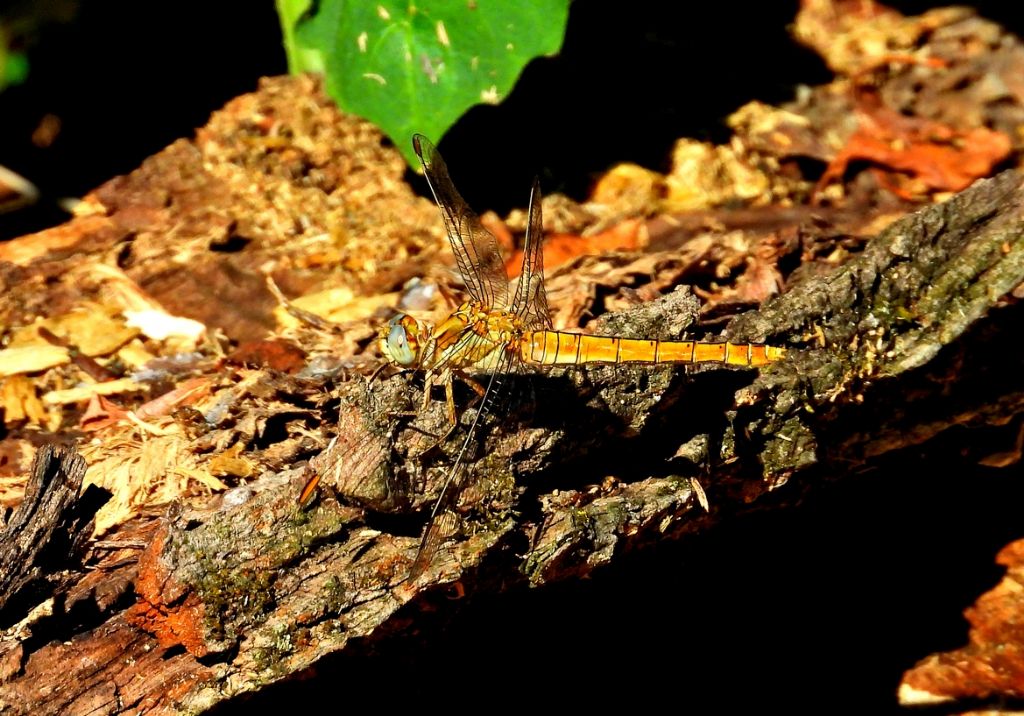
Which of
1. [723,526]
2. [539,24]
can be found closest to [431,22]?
[539,24]

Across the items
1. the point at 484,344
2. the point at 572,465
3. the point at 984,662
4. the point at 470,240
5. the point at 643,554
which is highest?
the point at 470,240

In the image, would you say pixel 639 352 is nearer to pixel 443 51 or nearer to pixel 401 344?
pixel 401 344

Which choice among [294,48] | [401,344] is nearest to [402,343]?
[401,344]

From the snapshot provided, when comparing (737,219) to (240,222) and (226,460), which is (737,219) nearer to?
(240,222)

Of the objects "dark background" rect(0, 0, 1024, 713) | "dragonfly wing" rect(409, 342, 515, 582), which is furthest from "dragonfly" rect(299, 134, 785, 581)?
"dark background" rect(0, 0, 1024, 713)

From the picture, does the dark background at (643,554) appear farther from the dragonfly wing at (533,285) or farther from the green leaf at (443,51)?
the dragonfly wing at (533,285)
